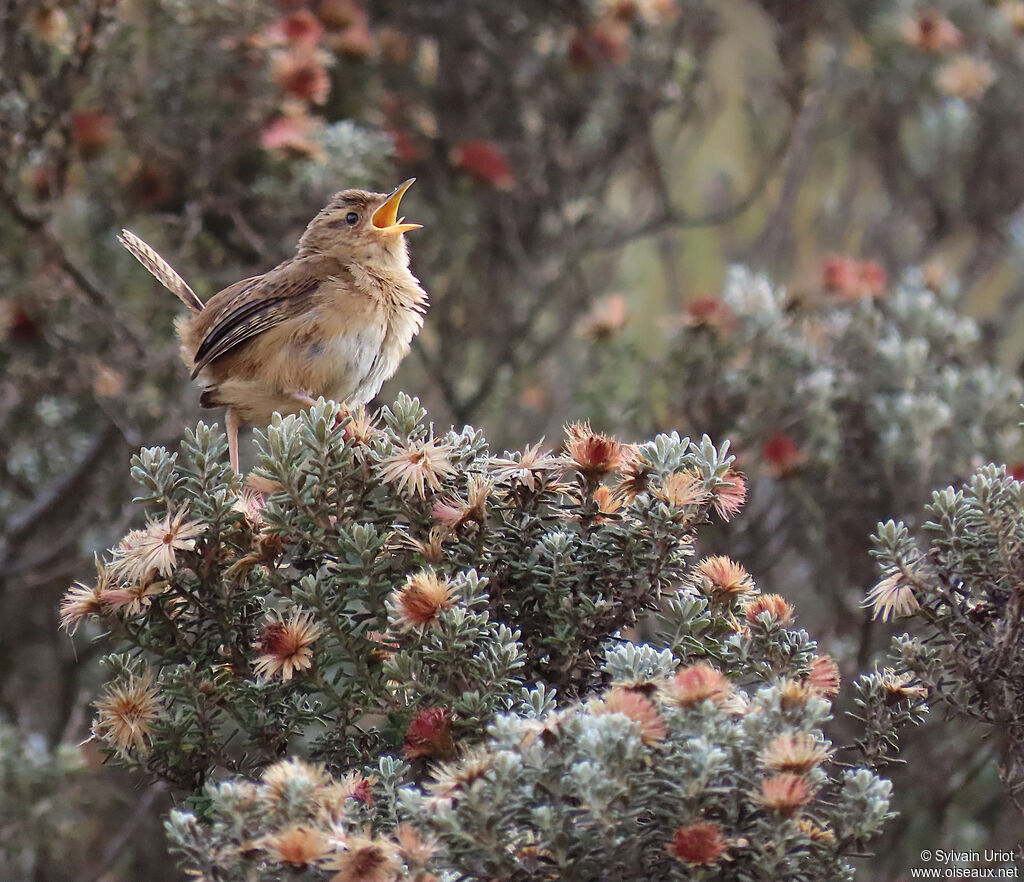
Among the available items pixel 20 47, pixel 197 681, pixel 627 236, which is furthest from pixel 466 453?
pixel 627 236

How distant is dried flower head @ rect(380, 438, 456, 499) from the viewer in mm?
2654

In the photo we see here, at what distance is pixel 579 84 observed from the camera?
7270 millimetres

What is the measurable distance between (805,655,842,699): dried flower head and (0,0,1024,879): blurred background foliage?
2697 millimetres

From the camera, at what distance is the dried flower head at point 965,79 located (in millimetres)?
7508

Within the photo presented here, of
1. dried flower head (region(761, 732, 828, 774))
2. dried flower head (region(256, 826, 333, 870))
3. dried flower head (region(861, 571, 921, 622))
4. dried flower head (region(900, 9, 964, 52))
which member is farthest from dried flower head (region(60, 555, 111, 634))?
dried flower head (region(900, 9, 964, 52))

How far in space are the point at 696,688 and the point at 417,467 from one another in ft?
2.48

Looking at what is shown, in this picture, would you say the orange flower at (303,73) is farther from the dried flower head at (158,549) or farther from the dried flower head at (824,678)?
the dried flower head at (824,678)

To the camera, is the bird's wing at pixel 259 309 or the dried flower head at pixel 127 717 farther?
the bird's wing at pixel 259 309

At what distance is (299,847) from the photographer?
6.84 ft

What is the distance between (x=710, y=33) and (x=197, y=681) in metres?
5.28

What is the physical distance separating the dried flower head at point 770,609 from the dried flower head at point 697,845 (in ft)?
2.08

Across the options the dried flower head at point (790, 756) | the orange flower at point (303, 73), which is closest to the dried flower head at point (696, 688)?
the dried flower head at point (790, 756)

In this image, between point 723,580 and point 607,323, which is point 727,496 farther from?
point 607,323

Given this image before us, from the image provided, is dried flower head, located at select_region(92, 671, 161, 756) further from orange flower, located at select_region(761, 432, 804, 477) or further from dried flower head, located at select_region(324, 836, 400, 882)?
orange flower, located at select_region(761, 432, 804, 477)
